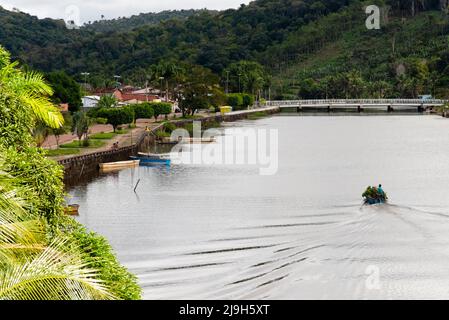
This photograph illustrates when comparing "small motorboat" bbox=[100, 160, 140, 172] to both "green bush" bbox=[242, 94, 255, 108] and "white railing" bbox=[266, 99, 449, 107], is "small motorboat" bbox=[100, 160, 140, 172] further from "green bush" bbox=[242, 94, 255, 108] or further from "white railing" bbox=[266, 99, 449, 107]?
"white railing" bbox=[266, 99, 449, 107]

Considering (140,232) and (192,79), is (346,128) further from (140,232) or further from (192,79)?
(140,232)

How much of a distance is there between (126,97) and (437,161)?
329ft

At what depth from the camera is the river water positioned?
3712cm

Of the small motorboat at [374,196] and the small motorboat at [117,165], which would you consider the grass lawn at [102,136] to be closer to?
the small motorboat at [117,165]

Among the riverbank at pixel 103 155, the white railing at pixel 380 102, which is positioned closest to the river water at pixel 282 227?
the riverbank at pixel 103 155

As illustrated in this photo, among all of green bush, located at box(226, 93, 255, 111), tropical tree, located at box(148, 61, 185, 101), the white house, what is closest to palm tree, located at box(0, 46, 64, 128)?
the white house

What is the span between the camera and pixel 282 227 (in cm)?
5034

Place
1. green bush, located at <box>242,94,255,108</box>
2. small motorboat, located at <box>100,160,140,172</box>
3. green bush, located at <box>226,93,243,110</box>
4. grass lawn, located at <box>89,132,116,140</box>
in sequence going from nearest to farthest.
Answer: small motorboat, located at <box>100,160,140,172</box>
grass lawn, located at <box>89,132,116,140</box>
green bush, located at <box>226,93,243,110</box>
green bush, located at <box>242,94,255,108</box>

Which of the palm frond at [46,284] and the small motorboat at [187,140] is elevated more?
the palm frond at [46,284]

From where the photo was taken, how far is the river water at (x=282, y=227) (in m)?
37.1

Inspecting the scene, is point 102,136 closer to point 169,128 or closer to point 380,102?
point 169,128

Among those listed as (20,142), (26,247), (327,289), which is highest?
(20,142)

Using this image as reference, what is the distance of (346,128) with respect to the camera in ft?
466
